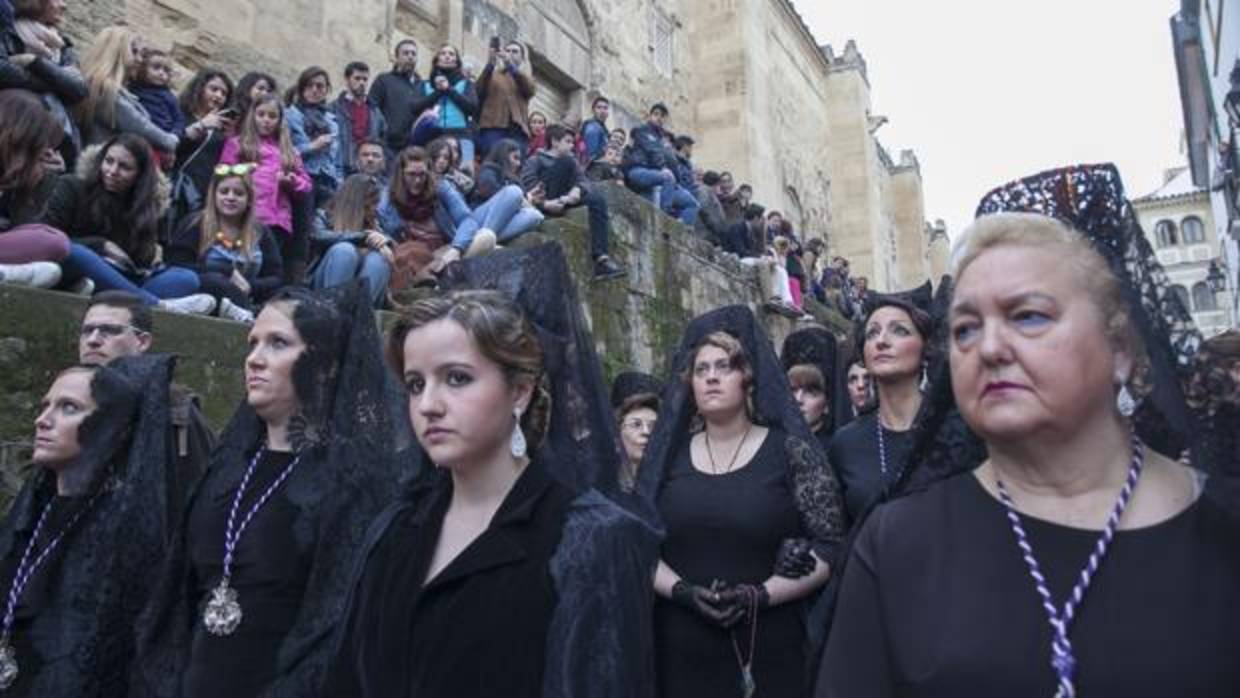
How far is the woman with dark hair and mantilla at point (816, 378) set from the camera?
510 cm

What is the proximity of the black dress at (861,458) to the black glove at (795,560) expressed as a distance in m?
0.41

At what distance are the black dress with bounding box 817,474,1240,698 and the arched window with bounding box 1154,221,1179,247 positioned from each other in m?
62.2

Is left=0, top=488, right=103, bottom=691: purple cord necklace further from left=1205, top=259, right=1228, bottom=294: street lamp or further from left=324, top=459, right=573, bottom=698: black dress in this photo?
left=1205, top=259, right=1228, bottom=294: street lamp

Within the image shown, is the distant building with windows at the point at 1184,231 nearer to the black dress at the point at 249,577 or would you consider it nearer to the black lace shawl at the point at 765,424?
the black lace shawl at the point at 765,424

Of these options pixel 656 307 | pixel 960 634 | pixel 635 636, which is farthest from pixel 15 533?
pixel 656 307

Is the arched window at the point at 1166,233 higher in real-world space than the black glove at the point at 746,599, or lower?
higher

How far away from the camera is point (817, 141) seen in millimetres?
27359

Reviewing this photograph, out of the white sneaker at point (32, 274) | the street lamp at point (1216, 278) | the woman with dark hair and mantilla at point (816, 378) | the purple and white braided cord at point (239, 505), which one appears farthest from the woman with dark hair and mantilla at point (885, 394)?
the street lamp at point (1216, 278)

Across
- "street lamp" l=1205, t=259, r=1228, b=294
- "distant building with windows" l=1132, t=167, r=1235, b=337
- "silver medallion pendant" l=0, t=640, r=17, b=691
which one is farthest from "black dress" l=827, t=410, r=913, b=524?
"distant building with windows" l=1132, t=167, r=1235, b=337

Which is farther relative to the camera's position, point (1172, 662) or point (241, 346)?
point (241, 346)

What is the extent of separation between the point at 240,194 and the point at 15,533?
9.14ft

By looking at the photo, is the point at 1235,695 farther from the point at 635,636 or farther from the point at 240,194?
the point at 240,194

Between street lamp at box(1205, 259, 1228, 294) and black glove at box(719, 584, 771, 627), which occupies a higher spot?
street lamp at box(1205, 259, 1228, 294)

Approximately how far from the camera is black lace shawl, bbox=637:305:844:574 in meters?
3.19
